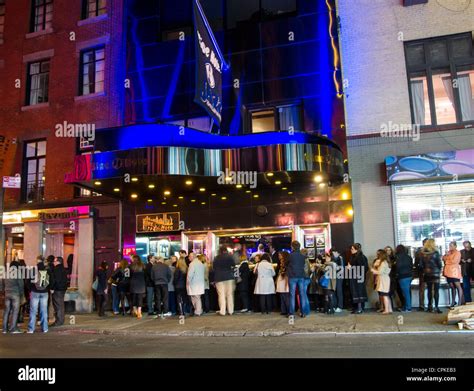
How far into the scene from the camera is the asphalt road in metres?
8.40

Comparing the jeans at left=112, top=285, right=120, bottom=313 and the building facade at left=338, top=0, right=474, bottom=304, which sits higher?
the building facade at left=338, top=0, right=474, bottom=304

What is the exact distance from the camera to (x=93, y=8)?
68.0ft

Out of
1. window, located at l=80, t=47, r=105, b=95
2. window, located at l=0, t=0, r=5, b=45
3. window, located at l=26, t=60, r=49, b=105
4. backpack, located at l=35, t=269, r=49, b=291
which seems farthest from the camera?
window, located at l=0, t=0, r=5, b=45

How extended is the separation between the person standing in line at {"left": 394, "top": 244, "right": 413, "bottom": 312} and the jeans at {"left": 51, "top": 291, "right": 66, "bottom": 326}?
9511 millimetres

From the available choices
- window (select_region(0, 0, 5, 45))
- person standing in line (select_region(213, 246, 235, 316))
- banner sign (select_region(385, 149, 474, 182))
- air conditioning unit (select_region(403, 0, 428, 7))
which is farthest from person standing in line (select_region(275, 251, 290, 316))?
window (select_region(0, 0, 5, 45))

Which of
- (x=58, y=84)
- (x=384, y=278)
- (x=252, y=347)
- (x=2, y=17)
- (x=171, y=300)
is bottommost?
(x=252, y=347)

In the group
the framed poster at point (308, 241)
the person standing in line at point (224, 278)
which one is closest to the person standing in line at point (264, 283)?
the person standing in line at point (224, 278)

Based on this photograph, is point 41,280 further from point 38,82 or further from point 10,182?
point 38,82

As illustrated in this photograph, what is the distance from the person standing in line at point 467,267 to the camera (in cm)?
1383

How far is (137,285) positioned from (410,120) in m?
Answer: 10.3

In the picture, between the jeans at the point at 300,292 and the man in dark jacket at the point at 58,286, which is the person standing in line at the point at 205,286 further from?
the man in dark jacket at the point at 58,286

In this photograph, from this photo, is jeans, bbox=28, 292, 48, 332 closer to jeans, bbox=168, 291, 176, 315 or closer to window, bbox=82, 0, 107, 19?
jeans, bbox=168, 291, 176, 315

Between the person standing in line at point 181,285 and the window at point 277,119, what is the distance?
18.6 ft

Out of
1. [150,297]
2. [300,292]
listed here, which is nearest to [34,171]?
[150,297]
